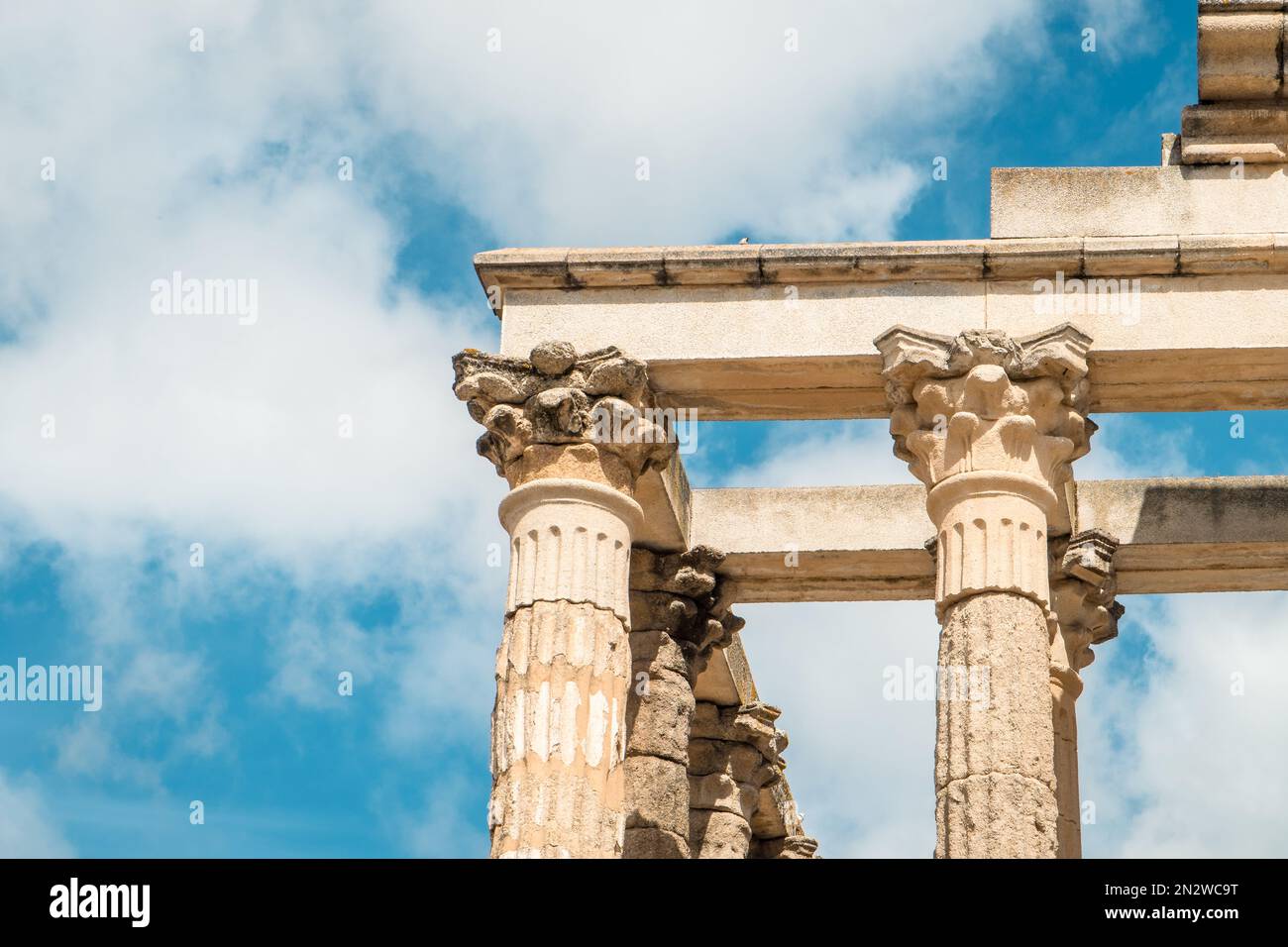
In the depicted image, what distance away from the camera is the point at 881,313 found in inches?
1213

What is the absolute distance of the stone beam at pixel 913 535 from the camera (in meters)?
34.6

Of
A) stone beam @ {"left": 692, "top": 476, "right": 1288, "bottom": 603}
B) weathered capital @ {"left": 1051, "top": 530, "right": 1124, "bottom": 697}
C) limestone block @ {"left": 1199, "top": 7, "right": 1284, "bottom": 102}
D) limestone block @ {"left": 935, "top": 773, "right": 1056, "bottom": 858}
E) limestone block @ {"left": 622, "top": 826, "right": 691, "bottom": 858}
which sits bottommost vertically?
limestone block @ {"left": 935, "top": 773, "right": 1056, "bottom": 858}

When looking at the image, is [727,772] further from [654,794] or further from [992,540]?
[992,540]

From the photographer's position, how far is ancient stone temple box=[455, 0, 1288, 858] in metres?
28.6

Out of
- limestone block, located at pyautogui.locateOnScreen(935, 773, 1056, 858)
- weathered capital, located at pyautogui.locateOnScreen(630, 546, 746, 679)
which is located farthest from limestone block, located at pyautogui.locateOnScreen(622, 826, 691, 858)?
limestone block, located at pyautogui.locateOnScreen(935, 773, 1056, 858)

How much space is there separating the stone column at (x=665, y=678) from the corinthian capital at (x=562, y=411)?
3.68 m

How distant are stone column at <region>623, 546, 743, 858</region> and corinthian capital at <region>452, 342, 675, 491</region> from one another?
3.68 m

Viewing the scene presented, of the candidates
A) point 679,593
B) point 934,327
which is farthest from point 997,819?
point 679,593

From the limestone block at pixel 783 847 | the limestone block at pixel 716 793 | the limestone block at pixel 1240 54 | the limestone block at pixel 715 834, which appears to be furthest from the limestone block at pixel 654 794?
the limestone block at pixel 1240 54

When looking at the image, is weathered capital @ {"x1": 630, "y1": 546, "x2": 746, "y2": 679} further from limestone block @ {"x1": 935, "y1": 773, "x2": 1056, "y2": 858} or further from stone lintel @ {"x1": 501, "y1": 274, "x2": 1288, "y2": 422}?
limestone block @ {"x1": 935, "y1": 773, "x2": 1056, "y2": 858}

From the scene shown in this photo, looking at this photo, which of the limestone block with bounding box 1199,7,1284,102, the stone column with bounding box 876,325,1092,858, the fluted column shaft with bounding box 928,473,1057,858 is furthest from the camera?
the limestone block with bounding box 1199,7,1284,102

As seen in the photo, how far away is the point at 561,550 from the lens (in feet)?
98.1
